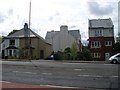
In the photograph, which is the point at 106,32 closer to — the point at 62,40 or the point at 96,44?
the point at 96,44

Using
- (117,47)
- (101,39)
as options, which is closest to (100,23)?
(101,39)

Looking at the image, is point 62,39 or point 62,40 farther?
point 62,39

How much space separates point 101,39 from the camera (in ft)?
208

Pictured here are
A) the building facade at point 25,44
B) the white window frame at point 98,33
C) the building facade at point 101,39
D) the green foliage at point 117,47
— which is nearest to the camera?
the building facade at point 101,39

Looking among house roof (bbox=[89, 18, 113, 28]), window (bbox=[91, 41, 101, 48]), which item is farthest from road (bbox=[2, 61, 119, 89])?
house roof (bbox=[89, 18, 113, 28])

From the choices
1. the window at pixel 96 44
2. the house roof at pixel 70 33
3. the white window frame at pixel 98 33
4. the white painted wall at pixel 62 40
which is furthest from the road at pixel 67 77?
the house roof at pixel 70 33

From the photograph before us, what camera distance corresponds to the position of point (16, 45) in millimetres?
70812

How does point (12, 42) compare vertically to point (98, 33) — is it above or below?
below

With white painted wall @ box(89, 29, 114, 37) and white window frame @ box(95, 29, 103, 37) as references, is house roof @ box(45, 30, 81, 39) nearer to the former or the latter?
white painted wall @ box(89, 29, 114, 37)

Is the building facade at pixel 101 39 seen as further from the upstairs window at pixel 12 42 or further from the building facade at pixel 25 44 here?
the upstairs window at pixel 12 42

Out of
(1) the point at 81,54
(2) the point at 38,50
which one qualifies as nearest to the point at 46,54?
(2) the point at 38,50

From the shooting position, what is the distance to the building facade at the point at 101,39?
6286 centimetres

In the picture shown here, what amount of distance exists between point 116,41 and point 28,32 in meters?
20.7

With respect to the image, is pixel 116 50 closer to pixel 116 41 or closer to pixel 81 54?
pixel 116 41
